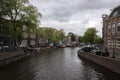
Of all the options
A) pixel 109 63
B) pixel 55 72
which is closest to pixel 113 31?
pixel 109 63

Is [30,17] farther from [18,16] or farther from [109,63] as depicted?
[109,63]

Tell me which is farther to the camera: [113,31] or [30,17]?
[30,17]

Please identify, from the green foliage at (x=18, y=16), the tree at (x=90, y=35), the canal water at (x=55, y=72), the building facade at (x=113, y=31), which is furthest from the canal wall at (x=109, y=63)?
the tree at (x=90, y=35)

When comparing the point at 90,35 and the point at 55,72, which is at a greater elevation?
the point at 90,35

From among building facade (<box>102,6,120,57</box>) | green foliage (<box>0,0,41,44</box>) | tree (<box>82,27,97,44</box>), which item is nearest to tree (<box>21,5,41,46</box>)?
green foliage (<box>0,0,41,44</box>)

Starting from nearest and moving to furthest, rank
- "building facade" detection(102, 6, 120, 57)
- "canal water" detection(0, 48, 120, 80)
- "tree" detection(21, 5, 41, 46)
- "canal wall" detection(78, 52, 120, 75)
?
"canal water" detection(0, 48, 120, 80) < "canal wall" detection(78, 52, 120, 75) < "building facade" detection(102, 6, 120, 57) < "tree" detection(21, 5, 41, 46)

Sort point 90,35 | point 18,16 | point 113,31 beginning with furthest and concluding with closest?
point 90,35 < point 18,16 < point 113,31

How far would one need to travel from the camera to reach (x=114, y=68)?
20.5 meters

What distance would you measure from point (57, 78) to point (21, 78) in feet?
12.0

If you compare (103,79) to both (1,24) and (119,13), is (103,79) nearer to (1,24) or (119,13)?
(119,13)

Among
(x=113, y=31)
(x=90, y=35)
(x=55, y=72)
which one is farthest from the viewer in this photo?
(x=90, y=35)

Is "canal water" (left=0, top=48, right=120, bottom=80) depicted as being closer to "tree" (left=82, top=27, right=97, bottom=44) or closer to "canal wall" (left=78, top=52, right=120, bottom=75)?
"canal wall" (left=78, top=52, right=120, bottom=75)

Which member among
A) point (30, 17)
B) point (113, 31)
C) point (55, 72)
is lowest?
point (55, 72)

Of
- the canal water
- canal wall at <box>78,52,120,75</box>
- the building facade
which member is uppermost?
the building facade
